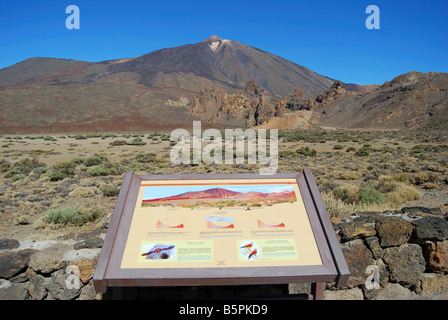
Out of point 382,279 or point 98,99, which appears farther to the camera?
point 98,99

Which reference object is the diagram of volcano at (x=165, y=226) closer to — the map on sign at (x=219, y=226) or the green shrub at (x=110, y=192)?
the map on sign at (x=219, y=226)

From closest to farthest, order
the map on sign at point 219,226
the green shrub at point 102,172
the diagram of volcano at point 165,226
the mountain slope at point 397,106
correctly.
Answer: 1. the map on sign at point 219,226
2. the diagram of volcano at point 165,226
3. the green shrub at point 102,172
4. the mountain slope at point 397,106

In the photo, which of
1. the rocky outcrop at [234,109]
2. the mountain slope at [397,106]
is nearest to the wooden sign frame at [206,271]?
the mountain slope at [397,106]

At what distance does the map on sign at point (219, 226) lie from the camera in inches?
122

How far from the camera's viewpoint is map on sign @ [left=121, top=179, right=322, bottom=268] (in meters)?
3.09

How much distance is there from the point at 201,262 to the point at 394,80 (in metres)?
97.8

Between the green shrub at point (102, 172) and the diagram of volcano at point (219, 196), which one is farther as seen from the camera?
the green shrub at point (102, 172)

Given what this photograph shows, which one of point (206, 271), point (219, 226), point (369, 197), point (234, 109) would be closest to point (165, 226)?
point (219, 226)

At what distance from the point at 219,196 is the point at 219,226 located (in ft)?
1.30

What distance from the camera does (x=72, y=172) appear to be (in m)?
15.0

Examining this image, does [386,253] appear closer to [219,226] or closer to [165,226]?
[219,226]

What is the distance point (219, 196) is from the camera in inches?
143
